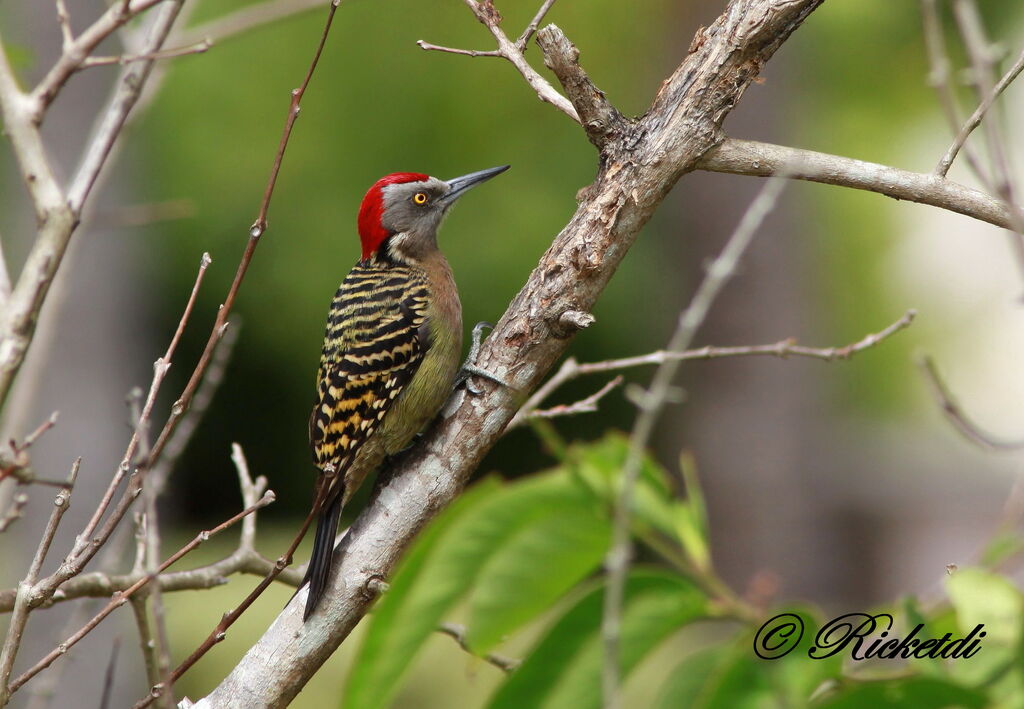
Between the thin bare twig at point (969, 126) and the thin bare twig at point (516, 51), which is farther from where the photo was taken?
the thin bare twig at point (516, 51)

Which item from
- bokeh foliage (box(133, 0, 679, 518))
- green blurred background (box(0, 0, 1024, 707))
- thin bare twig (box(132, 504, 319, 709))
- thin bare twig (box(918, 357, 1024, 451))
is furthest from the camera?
bokeh foliage (box(133, 0, 679, 518))

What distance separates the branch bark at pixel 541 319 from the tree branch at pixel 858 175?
0.07m

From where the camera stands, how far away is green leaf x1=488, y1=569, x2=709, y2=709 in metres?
1.04

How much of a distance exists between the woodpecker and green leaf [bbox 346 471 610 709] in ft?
6.46

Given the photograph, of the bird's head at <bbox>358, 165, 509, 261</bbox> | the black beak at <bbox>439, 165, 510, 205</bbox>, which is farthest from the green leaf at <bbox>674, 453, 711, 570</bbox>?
the black beak at <bbox>439, 165, 510, 205</bbox>

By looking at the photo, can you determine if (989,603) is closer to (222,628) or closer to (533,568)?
(533,568)

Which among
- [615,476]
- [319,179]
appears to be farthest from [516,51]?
[319,179]

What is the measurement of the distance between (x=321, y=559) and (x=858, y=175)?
4.92 ft

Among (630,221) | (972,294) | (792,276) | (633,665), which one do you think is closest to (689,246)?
(792,276)

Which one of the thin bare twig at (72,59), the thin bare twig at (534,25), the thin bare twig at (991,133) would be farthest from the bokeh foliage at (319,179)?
the thin bare twig at (991,133)

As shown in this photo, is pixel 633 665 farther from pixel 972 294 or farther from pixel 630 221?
pixel 972 294

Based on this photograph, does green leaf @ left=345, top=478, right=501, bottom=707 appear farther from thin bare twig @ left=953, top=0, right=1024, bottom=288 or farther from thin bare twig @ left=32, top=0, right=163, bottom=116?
thin bare twig @ left=32, top=0, right=163, bottom=116

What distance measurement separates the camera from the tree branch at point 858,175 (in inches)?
89.6

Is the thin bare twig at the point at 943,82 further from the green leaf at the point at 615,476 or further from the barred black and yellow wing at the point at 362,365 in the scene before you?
the barred black and yellow wing at the point at 362,365
